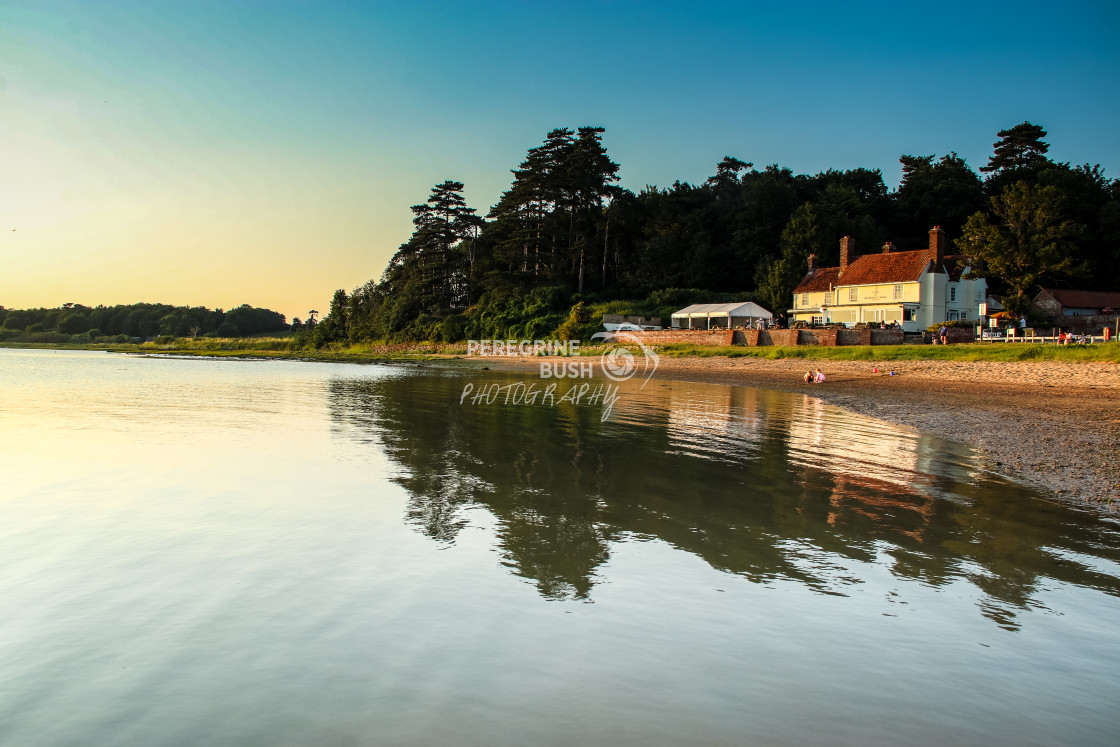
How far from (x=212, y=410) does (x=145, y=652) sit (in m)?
19.3

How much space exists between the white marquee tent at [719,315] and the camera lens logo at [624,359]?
520 cm

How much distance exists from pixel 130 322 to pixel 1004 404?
557ft

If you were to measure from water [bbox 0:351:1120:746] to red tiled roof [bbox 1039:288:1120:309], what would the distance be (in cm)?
5326

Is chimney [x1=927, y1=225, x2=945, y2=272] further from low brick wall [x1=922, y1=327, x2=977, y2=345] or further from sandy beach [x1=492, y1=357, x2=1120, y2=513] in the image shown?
sandy beach [x1=492, y1=357, x2=1120, y2=513]

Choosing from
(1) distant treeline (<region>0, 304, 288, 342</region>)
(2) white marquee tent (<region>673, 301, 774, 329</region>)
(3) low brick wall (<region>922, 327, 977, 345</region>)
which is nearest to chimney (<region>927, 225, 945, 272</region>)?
(3) low brick wall (<region>922, 327, 977, 345</region>)

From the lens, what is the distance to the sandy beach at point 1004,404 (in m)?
12.8

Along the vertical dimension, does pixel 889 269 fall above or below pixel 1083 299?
above

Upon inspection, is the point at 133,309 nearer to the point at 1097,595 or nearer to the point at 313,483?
the point at 313,483

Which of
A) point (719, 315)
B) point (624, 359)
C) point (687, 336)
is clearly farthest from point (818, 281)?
point (624, 359)

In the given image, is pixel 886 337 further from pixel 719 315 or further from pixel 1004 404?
pixel 1004 404

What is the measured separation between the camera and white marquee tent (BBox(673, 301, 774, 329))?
53344 millimetres

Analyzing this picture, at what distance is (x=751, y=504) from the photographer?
10.2 m

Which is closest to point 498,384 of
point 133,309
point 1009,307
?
point 1009,307

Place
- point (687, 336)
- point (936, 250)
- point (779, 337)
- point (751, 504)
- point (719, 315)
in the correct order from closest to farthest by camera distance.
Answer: point (751, 504)
point (779, 337)
point (687, 336)
point (719, 315)
point (936, 250)
